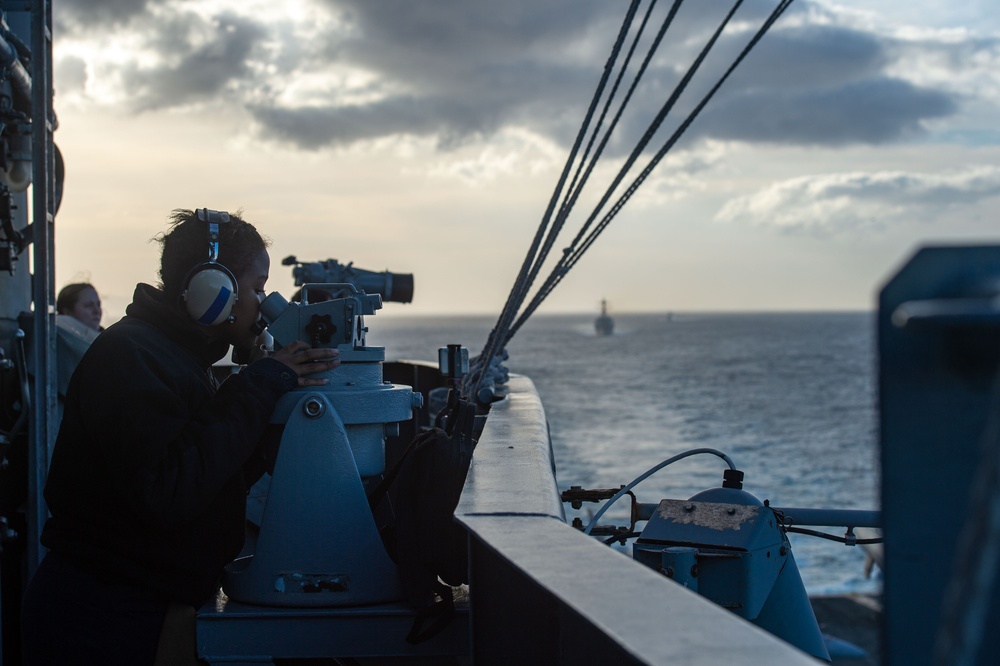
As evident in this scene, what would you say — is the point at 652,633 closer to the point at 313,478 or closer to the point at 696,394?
the point at 313,478

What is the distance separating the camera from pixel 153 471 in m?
2.43

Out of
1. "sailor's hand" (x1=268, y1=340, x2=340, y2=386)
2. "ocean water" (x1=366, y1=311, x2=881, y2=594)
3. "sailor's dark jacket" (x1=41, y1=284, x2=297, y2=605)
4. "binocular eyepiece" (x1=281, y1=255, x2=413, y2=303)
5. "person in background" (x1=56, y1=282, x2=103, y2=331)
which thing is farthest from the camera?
"ocean water" (x1=366, y1=311, x2=881, y2=594)

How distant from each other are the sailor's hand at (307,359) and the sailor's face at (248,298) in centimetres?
12

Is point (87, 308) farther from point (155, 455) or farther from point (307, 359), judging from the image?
point (155, 455)

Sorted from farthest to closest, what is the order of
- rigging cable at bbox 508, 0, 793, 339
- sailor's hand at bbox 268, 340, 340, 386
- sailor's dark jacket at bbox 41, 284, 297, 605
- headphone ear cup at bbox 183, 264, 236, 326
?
1. rigging cable at bbox 508, 0, 793, 339
2. sailor's hand at bbox 268, 340, 340, 386
3. headphone ear cup at bbox 183, 264, 236, 326
4. sailor's dark jacket at bbox 41, 284, 297, 605

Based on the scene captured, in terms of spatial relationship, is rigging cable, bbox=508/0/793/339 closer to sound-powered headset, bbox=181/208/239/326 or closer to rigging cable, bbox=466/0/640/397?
rigging cable, bbox=466/0/640/397

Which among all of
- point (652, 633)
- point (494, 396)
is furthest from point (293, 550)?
point (494, 396)

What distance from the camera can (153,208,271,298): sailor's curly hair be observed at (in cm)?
277

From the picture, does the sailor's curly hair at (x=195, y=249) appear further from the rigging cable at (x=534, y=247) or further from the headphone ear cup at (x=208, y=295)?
the rigging cable at (x=534, y=247)

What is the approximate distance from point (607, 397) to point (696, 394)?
7.09m

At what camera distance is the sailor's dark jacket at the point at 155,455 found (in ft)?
8.02

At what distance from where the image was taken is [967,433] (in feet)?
3.79

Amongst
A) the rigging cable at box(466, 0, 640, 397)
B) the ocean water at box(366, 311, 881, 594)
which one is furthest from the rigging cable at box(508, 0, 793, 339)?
the ocean water at box(366, 311, 881, 594)

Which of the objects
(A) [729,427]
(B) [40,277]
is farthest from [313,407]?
(A) [729,427]
